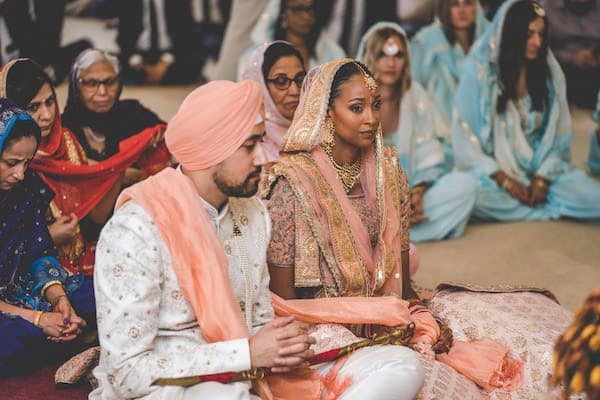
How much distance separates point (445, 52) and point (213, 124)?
14.2ft

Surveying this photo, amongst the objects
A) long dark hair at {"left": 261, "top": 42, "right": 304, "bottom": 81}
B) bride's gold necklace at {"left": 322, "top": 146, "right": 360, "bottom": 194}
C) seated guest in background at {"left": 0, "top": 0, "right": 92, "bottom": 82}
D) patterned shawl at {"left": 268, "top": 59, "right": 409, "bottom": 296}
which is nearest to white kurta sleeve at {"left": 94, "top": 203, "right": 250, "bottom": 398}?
patterned shawl at {"left": 268, "top": 59, "right": 409, "bottom": 296}

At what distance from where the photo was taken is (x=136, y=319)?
2494 millimetres

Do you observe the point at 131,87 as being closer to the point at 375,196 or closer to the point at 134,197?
the point at 375,196

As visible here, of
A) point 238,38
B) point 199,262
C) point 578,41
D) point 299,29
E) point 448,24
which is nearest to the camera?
point 199,262

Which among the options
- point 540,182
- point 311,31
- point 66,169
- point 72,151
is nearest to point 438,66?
point 311,31

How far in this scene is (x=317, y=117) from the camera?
11.0 ft

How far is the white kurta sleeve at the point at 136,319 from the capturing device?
2.49 metres

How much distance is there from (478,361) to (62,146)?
2.13 metres

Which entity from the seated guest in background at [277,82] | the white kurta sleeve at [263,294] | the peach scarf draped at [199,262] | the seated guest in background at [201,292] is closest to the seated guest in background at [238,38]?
the seated guest in background at [277,82]

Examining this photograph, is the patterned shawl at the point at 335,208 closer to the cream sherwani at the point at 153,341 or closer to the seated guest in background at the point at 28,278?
the cream sherwani at the point at 153,341

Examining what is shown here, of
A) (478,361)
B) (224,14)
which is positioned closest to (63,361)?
(478,361)

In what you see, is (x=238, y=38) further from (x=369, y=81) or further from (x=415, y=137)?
(x=369, y=81)

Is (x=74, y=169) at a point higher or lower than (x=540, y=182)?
higher

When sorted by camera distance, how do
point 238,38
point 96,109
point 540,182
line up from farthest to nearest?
point 238,38 < point 540,182 < point 96,109
